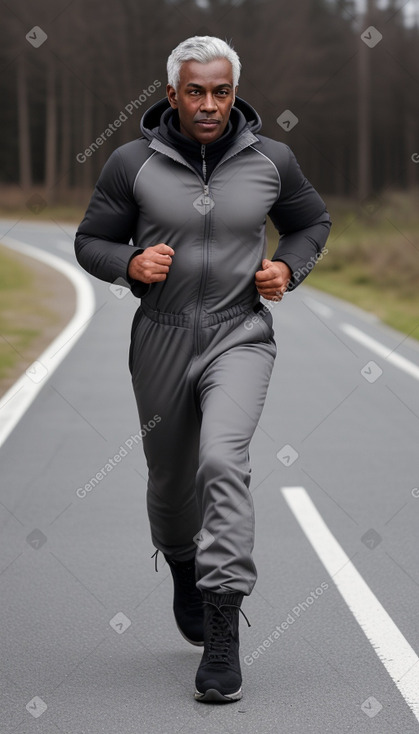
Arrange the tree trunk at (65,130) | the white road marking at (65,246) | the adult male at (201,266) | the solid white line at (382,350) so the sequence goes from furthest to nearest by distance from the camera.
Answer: the tree trunk at (65,130) < the white road marking at (65,246) < the solid white line at (382,350) < the adult male at (201,266)

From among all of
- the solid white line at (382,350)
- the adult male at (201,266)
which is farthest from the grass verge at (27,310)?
the adult male at (201,266)

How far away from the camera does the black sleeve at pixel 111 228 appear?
421cm

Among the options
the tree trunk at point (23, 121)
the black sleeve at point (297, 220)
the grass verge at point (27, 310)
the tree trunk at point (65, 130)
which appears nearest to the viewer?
the black sleeve at point (297, 220)

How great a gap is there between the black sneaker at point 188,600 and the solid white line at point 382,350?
7.05m

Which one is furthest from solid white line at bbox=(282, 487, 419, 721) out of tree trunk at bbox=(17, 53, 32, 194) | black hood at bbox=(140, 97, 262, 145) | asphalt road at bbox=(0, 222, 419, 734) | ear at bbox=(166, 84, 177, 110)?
tree trunk at bbox=(17, 53, 32, 194)

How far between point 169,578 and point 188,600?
39.7 inches

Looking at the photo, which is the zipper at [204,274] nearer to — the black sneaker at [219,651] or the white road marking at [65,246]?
the black sneaker at [219,651]

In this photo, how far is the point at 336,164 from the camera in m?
85.8

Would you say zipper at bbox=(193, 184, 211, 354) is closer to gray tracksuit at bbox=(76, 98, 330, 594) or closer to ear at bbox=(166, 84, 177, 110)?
gray tracksuit at bbox=(76, 98, 330, 594)

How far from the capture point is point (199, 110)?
4145mm

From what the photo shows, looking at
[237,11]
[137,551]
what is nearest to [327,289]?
[137,551]

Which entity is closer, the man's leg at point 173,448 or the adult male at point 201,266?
the adult male at point 201,266

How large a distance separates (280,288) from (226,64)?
755 millimetres

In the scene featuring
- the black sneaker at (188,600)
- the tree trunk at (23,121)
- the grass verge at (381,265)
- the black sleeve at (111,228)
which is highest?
the black sleeve at (111,228)
